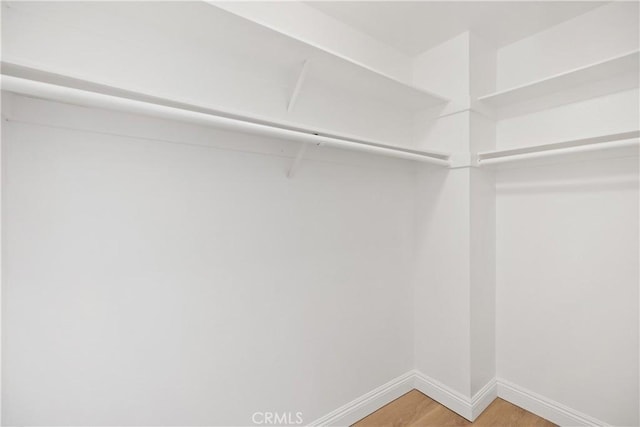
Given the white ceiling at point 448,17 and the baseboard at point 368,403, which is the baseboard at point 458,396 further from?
the white ceiling at point 448,17

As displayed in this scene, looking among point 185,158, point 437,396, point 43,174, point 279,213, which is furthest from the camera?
point 437,396

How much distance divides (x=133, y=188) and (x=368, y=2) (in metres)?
1.46

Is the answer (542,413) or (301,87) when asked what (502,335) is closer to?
(542,413)

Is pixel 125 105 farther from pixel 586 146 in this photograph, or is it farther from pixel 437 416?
pixel 437 416

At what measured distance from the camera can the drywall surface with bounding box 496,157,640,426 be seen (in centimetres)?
145

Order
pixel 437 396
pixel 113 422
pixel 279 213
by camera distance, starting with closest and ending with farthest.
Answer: pixel 113 422 → pixel 279 213 → pixel 437 396

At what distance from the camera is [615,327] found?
148cm

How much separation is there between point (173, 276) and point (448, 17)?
1.92 meters

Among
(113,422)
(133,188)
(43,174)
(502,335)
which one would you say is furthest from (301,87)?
(502,335)

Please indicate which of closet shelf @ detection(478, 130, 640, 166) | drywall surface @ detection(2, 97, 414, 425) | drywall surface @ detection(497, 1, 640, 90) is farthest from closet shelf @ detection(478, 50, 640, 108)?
drywall surface @ detection(2, 97, 414, 425)

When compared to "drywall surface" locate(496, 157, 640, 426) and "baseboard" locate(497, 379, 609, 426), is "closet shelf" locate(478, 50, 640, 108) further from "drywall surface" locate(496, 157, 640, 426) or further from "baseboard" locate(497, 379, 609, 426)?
"baseboard" locate(497, 379, 609, 426)

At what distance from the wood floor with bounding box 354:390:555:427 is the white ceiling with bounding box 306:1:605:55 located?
7.42 ft

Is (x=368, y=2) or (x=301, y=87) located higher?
(x=368, y=2)

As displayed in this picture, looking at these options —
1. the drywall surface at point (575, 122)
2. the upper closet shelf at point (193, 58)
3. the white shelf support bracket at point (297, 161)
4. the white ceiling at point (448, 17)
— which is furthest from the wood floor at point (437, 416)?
the white ceiling at point (448, 17)
